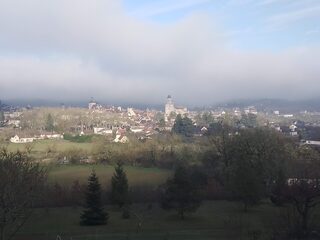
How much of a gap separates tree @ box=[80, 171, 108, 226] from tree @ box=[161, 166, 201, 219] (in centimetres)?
477

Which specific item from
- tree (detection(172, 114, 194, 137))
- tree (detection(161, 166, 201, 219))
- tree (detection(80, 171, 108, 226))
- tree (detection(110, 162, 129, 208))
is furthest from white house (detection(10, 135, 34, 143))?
tree (detection(161, 166, 201, 219))

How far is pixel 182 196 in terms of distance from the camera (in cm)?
3219

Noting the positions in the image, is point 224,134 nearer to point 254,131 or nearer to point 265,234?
point 254,131

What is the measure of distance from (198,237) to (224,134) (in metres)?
25.3

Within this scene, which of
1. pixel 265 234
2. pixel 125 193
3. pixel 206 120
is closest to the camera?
pixel 265 234

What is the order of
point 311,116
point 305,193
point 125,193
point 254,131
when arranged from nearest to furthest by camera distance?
point 305,193 → point 125,193 → point 254,131 → point 311,116

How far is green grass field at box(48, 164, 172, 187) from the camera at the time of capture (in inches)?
1777

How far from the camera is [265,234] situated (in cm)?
2012

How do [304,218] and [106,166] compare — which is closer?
[304,218]

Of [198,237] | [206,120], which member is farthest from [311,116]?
[198,237]

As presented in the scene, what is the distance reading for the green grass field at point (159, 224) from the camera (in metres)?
24.8

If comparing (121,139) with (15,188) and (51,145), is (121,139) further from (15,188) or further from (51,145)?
(15,188)

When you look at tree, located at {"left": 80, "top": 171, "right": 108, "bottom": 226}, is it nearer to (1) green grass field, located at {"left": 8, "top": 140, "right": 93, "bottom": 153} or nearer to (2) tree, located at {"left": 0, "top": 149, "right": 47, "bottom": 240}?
(2) tree, located at {"left": 0, "top": 149, "right": 47, "bottom": 240}

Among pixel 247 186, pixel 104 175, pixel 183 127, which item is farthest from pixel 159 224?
pixel 183 127
